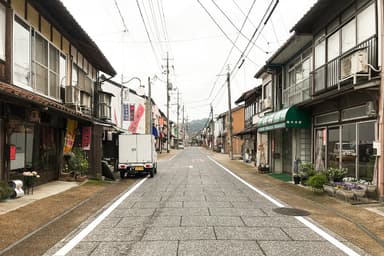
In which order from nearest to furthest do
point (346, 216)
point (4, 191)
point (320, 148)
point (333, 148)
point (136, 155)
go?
1. point (346, 216)
2. point (4, 191)
3. point (333, 148)
4. point (320, 148)
5. point (136, 155)

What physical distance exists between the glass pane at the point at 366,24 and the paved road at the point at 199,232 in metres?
6.27

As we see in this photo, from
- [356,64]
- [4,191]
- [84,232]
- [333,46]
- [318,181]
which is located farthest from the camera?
[333,46]

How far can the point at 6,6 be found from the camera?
10.6 meters

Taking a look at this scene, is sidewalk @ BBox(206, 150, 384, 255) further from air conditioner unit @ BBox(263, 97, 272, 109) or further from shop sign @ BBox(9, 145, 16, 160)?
air conditioner unit @ BBox(263, 97, 272, 109)

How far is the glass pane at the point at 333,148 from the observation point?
548 inches

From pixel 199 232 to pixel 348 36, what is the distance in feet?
31.8

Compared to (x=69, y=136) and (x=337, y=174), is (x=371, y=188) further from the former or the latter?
(x=69, y=136)

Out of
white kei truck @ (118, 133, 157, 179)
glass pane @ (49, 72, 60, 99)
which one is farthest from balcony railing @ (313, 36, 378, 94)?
glass pane @ (49, 72, 60, 99)

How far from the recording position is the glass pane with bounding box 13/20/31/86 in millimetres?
11383

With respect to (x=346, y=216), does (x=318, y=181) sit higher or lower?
higher

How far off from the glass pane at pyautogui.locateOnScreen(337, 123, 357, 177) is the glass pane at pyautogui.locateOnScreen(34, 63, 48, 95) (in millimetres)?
11479

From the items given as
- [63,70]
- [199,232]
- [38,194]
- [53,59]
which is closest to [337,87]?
[199,232]

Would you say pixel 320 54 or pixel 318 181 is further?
pixel 320 54

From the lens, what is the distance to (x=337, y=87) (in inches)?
512
